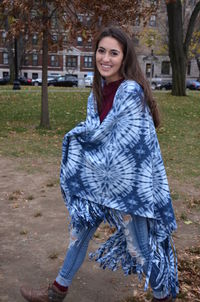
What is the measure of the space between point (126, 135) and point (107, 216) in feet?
1.83

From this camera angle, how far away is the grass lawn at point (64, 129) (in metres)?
7.90

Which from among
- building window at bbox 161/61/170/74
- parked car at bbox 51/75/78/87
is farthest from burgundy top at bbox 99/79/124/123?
building window at bbox 161/61/170/74

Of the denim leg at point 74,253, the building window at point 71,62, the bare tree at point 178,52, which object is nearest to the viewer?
the denim leg at point 74,253

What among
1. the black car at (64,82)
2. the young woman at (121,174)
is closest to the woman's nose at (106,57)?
the young woman at (121,174)

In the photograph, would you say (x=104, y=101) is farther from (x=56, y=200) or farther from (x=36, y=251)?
(x=56, y=200)

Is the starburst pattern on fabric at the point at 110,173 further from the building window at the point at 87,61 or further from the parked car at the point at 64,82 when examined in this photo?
the building window at the point at 87,61

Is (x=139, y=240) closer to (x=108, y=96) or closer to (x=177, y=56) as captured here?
(x=108, y=96)

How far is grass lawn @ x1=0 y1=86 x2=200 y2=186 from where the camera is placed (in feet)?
25.9

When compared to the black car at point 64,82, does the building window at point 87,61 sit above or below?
above

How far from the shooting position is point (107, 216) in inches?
101

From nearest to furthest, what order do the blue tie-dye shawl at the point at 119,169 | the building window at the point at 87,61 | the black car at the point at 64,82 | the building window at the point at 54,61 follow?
the blue tie-dye shawl at the point at 119,169
the black car at the point at 64,82
the building window at the point at 54,61
the building window at the point at 87,61

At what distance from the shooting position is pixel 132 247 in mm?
2561

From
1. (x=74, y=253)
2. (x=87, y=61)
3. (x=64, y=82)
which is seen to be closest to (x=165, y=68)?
(x=87, y=61)

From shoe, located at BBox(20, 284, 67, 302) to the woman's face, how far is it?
1529mm
